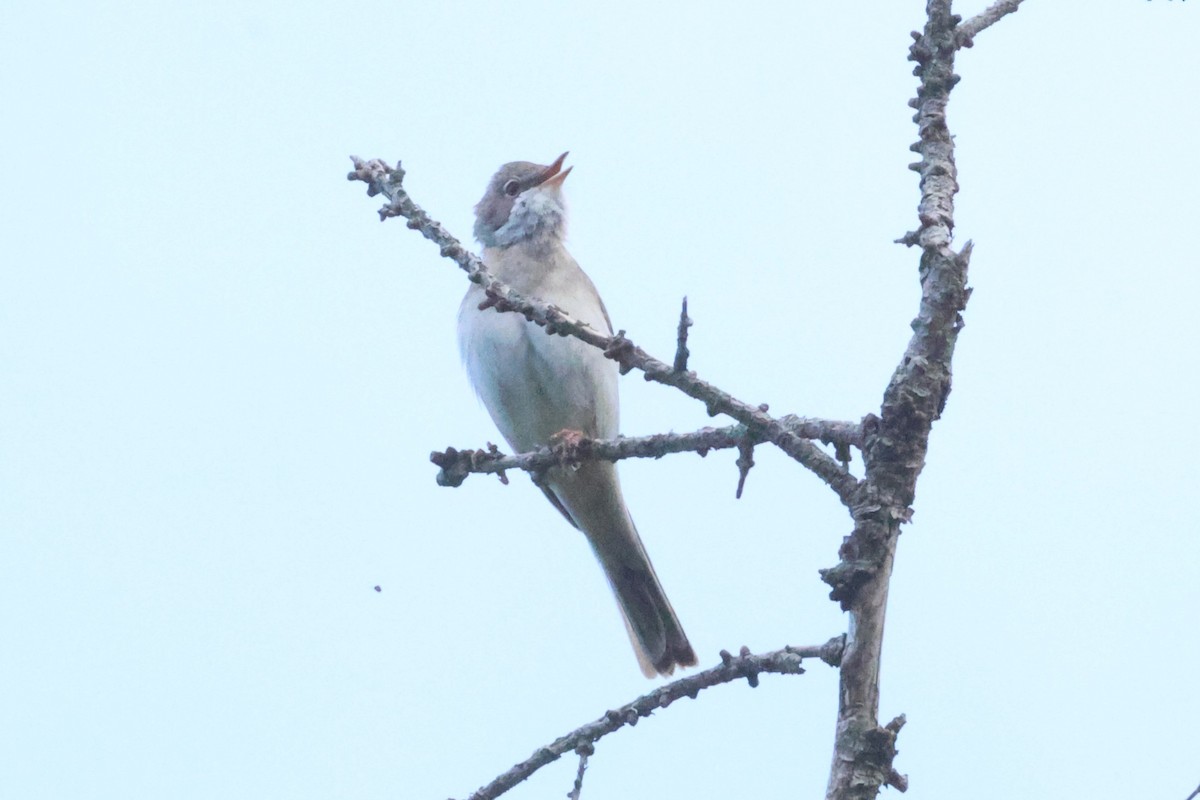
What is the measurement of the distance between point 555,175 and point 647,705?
17.0 ft

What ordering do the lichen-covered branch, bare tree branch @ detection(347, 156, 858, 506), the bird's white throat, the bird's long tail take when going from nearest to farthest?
the lichen-covered branch
bare tree branch @ detection(347, 156, 858, 506)
the bird's long tail
the bird's white throat

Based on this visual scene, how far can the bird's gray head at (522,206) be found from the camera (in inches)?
318

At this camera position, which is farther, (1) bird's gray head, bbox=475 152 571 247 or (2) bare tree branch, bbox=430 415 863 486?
(1) bird's gray head, bbox=475 152 571 247

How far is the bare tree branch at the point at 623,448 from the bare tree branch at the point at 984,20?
1193mm

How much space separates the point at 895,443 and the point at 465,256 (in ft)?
5.46

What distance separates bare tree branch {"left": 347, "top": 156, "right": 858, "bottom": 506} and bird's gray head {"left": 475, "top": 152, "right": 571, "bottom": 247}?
358 centimetres

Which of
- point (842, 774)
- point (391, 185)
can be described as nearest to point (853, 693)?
point (842, 774)

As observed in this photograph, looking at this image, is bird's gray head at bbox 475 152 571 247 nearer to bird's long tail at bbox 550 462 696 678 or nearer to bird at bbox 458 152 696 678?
bird at bbox 458 152 696 678

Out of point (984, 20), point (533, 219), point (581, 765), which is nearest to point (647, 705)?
point (581, 765)

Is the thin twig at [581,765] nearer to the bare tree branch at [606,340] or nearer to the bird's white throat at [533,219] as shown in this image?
the bare tree branch at [606,340]

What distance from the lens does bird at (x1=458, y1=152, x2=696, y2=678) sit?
705 cm

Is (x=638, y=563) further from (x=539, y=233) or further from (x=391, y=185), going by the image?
(x=391, y=185)

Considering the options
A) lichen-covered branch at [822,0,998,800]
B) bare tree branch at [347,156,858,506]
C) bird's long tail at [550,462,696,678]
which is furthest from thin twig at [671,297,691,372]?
bird's long tail at [550,462,696,678]

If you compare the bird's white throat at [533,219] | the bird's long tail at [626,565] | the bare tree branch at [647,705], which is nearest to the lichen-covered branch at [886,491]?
the bare tree branch at [647,705]
